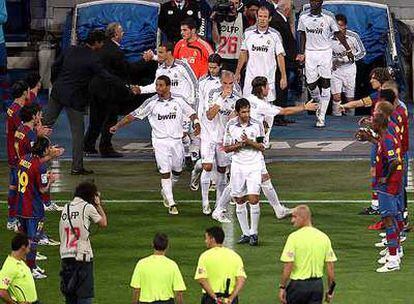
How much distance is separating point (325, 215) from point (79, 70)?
16.6 feet

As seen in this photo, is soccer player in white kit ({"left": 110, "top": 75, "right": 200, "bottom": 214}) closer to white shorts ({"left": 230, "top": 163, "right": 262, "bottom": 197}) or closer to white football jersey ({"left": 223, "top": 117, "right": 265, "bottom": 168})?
white football jersey ({"left": 223, "top": 117, "right": 265, "bottom": 168})

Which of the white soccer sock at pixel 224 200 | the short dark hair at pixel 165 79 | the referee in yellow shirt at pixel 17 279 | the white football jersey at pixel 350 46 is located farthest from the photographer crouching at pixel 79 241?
the white football jersey at pixel 350 46

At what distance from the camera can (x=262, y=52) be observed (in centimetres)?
2989

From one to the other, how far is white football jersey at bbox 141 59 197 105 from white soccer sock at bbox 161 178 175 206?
2.09 meters

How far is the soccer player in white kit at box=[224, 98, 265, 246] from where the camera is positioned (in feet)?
75.6

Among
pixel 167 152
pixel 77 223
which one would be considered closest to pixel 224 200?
pixel 167 152

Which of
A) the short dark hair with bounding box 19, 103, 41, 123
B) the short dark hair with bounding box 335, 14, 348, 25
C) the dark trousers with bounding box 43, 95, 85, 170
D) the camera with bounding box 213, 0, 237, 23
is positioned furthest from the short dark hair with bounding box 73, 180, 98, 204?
the short dark hair with bounding box 335, 14, 348, 25

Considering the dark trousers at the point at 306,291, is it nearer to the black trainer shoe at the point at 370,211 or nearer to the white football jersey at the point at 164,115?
the white football jersey at the point at 164,115

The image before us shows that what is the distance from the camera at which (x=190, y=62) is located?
2848 centimetres

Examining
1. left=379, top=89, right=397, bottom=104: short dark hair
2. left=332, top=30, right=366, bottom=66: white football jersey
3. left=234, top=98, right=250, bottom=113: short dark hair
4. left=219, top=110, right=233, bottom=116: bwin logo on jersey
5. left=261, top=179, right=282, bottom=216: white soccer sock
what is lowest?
left=332, top=30, right=366, bottom=66: white football jersey

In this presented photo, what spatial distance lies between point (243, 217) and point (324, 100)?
9.15m

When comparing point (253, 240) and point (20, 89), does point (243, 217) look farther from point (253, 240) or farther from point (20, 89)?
point (20, 89)

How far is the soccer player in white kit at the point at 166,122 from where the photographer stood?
2481 cm

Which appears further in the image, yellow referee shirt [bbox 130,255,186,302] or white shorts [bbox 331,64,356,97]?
white shorts [bbox 331,64,356,97]
